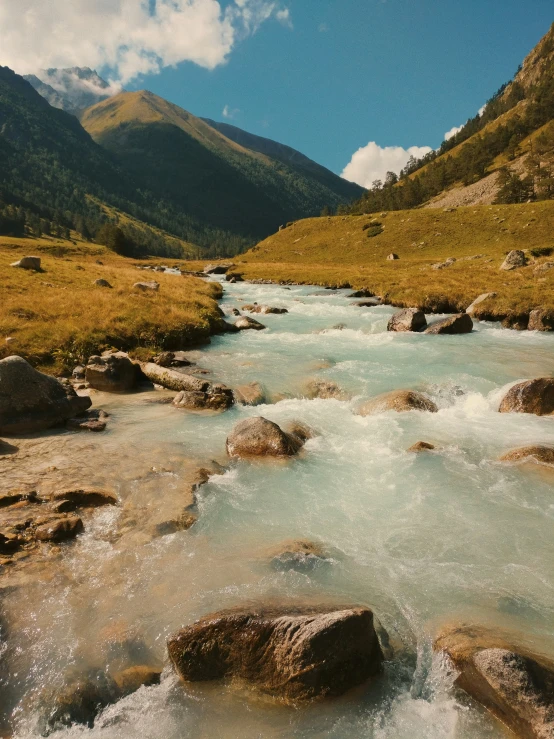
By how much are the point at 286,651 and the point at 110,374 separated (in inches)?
586

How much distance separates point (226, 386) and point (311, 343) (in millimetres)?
10471

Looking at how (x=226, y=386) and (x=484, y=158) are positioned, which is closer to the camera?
(x=226, y=386)

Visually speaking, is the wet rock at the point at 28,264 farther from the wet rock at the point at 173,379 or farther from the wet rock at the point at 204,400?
the wet rock at the point at 204,400

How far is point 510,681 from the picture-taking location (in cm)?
539

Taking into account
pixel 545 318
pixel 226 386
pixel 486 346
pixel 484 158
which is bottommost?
pixel 226 386

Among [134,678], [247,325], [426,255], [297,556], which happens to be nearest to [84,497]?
[134,678]

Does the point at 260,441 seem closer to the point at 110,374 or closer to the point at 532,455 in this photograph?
the point at 532,455

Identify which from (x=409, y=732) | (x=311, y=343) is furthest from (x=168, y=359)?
(x=409, y=732)

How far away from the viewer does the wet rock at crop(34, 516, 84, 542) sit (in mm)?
8578

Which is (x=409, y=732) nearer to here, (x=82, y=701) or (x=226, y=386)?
(x=82, y=701)

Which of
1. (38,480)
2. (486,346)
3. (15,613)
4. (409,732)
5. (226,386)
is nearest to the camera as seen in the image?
(409,732)

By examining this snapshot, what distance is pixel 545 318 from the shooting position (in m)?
28.7

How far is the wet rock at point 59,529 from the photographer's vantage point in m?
8.58

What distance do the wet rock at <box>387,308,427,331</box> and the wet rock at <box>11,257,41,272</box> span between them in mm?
35868
